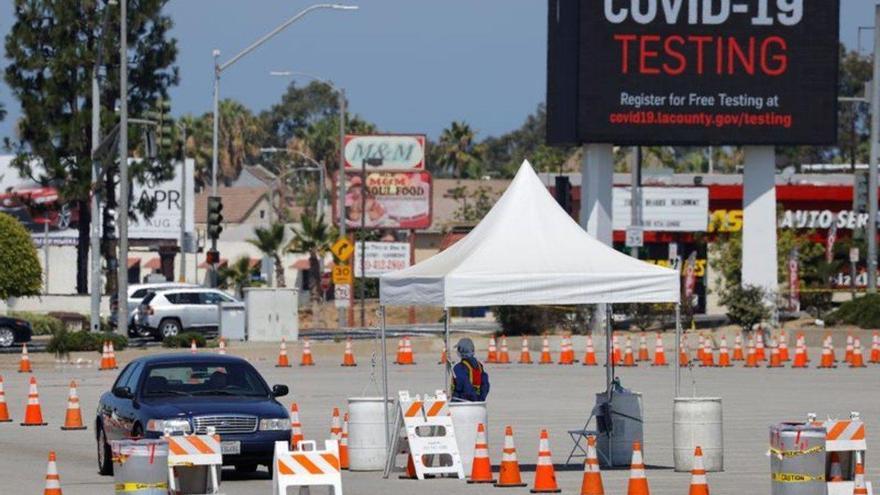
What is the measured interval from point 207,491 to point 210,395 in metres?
5.19

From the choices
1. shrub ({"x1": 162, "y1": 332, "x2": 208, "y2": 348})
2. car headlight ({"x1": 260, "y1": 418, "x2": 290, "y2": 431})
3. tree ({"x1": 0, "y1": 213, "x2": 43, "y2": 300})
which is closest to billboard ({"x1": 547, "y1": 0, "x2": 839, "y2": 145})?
shrub ({"x1": 162, "y1": 332, "x2": 208, "y2": 348})

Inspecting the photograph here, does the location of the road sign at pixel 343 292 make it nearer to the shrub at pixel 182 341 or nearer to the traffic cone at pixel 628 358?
the shrub at pixel 182 341

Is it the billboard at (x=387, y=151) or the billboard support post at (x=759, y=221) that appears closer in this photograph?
the billboard support post at (x=759, y=221)

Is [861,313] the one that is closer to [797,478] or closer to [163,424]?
[163,424]

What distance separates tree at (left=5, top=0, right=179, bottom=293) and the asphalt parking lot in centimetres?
1947

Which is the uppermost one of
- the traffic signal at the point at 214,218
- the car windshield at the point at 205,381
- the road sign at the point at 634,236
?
the traffic signal at the point at 214,218

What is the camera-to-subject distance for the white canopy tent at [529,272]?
21297mm

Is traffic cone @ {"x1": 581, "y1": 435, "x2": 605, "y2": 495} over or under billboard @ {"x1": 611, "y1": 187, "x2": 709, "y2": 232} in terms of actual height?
under

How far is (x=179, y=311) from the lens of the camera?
57.6 meters

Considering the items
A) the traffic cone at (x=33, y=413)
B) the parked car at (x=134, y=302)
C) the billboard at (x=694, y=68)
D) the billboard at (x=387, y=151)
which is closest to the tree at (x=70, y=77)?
the parked car at (x=134, y=302)

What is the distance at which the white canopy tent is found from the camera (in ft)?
69.9

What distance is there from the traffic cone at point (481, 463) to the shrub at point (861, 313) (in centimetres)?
3435

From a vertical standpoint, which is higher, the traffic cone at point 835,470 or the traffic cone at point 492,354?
the traffic cone at point 492,354

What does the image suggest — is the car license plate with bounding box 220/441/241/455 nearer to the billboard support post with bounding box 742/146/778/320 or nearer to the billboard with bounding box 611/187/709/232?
the billboard support post with bounding box 742/146/778/320
